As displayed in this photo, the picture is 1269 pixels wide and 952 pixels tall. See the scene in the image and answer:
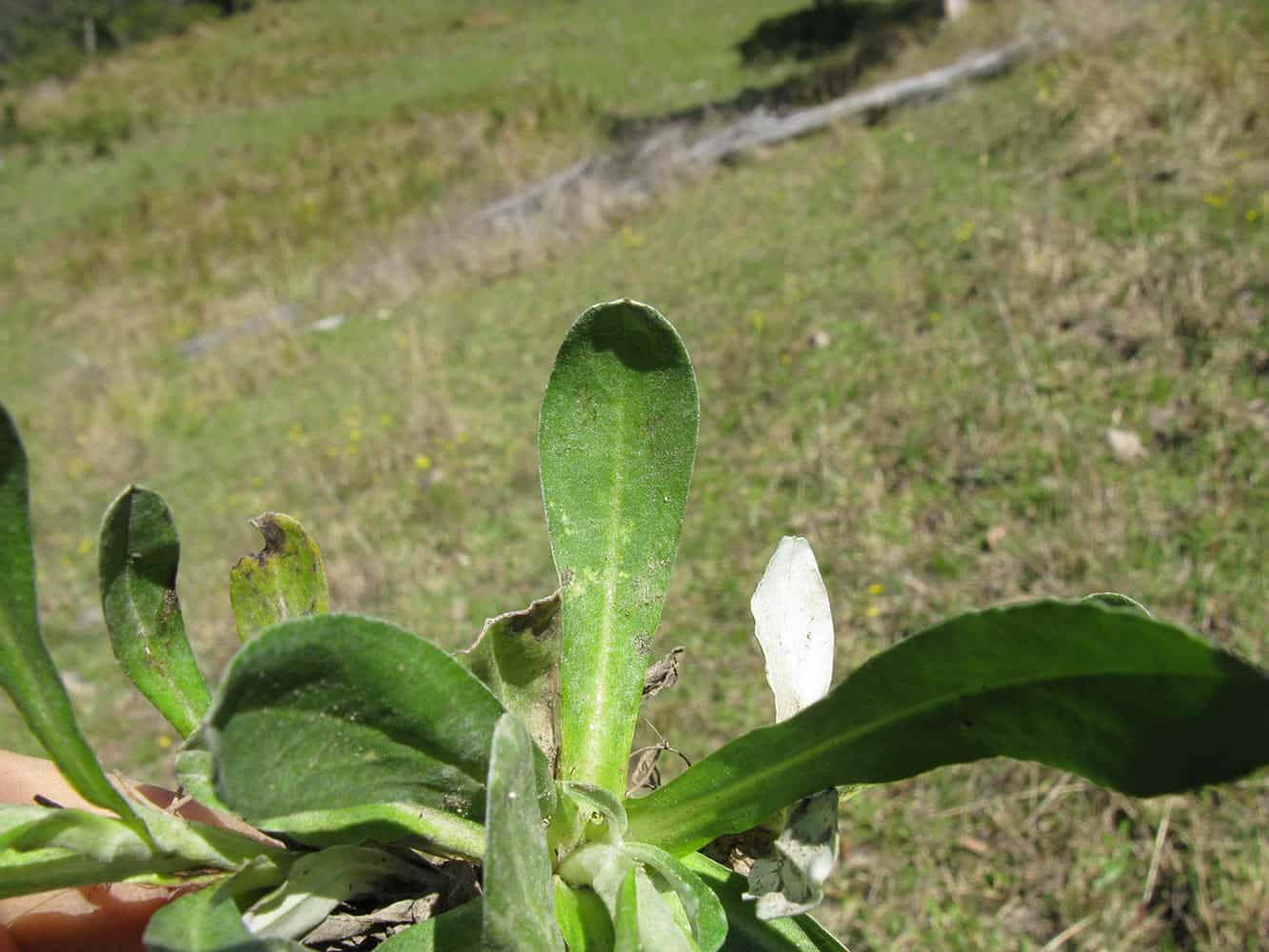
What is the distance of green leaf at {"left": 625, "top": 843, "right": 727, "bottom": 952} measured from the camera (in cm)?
63

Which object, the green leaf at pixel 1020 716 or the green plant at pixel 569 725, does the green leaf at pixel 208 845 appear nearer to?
the green plant at pixel 569 725

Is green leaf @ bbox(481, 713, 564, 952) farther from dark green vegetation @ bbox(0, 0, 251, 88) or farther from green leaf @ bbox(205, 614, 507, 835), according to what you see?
dark green vegetation @ bbox(0, 0, 251, 88)

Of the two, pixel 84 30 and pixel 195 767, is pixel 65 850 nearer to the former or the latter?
pixel 195 767

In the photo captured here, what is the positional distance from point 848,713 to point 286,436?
5781 mm

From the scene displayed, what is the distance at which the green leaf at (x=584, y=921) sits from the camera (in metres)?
0.67

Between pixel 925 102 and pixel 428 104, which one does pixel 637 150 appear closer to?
pixel 925 102

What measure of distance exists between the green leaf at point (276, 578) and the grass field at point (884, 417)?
1934 mm

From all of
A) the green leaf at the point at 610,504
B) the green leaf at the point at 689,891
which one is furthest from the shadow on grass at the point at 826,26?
the green leaf at the point at 689,891

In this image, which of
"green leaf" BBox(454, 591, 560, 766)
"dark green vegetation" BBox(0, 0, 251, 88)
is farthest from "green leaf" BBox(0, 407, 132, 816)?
"dark green vegetation" BBox(0, 0, 251, 88)

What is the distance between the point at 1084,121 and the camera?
5219mm

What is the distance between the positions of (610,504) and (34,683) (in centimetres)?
46

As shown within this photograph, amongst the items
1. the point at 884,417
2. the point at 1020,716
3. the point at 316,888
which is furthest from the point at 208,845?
the point at 884,417

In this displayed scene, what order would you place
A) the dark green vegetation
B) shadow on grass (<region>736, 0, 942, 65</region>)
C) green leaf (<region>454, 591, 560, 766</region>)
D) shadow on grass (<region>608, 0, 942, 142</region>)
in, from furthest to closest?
the dark green vegetation, shadow on grass (<region>736, 0, 942, 65</region>), shadow on grass (<region>608, 0, 942, 142</region>), green leaf (<region>454, 591, 560, 766</region>)

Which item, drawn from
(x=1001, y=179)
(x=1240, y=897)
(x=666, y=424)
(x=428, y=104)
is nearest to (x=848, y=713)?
(x=666, y=424)
